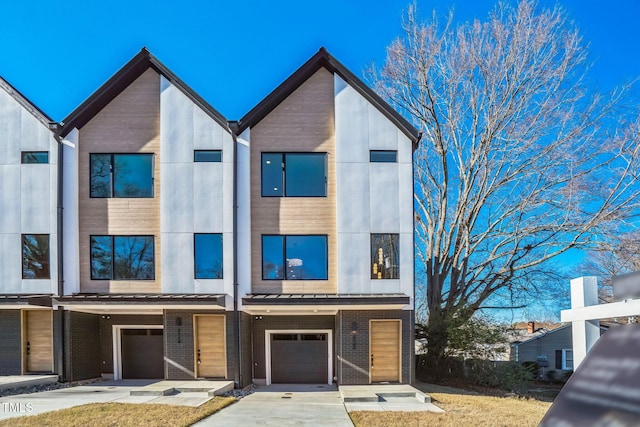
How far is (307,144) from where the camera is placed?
14.1m

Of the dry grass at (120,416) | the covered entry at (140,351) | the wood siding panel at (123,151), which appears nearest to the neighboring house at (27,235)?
the wood siding panel at (123,151)

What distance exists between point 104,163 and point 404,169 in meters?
10.1

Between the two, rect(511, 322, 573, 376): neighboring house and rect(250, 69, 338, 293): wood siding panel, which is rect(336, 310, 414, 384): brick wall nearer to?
rect(250, 69, 338, 293): wood siding panel

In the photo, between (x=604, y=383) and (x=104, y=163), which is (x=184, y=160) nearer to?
(x=104, y=163)

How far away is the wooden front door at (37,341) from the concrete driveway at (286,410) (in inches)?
291

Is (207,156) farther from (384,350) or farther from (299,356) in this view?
(384,350)

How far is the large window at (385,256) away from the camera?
1369 cm

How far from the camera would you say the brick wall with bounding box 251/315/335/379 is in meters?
14.5

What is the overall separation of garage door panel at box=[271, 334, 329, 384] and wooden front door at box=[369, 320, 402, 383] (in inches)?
71.9

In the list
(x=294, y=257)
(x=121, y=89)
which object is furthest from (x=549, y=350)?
(x=121, y=89)

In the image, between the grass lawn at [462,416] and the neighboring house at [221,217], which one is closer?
the grass lawn at [462,416]

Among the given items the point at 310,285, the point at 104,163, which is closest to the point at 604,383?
the point at 310,285

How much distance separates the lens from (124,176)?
14.2m

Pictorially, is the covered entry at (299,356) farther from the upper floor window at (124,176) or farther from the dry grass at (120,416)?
the upper floor window at (124,176)
